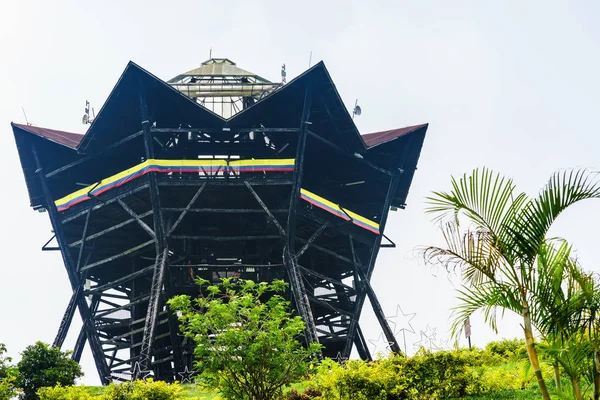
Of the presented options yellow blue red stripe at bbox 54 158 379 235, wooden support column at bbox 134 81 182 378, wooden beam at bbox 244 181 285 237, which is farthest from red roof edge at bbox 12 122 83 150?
wooden beam at bbox 244 181 285 237

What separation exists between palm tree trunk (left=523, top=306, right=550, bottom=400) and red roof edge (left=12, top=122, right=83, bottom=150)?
35957 mm

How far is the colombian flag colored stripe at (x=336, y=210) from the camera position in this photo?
4144cm

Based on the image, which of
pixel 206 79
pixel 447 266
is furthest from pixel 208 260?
pixel 447 266

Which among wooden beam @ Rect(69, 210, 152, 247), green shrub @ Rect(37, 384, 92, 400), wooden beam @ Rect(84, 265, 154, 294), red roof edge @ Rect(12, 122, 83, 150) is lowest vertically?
green shrub @ Rect(37, 384, 92, 400)

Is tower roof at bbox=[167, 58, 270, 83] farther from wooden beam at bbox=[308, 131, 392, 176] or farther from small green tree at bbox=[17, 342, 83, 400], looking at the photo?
small green tree at bbox=[17, 342, 83, 400]

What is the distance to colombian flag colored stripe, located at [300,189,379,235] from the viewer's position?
136 feet

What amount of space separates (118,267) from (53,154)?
963 cm

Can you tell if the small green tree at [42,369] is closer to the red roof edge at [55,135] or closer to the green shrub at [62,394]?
the green shrub at [62,394]

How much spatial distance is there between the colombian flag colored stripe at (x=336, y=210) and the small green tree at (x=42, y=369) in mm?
16232

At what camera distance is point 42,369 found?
2900cm

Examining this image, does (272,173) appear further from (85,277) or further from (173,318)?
(85,277)

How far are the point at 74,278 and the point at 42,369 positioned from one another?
50.3 ft

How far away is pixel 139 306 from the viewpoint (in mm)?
49156

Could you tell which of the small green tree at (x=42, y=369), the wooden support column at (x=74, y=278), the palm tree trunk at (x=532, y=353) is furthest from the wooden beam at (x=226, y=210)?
the palm tree trunk at (x=532, y=353)
